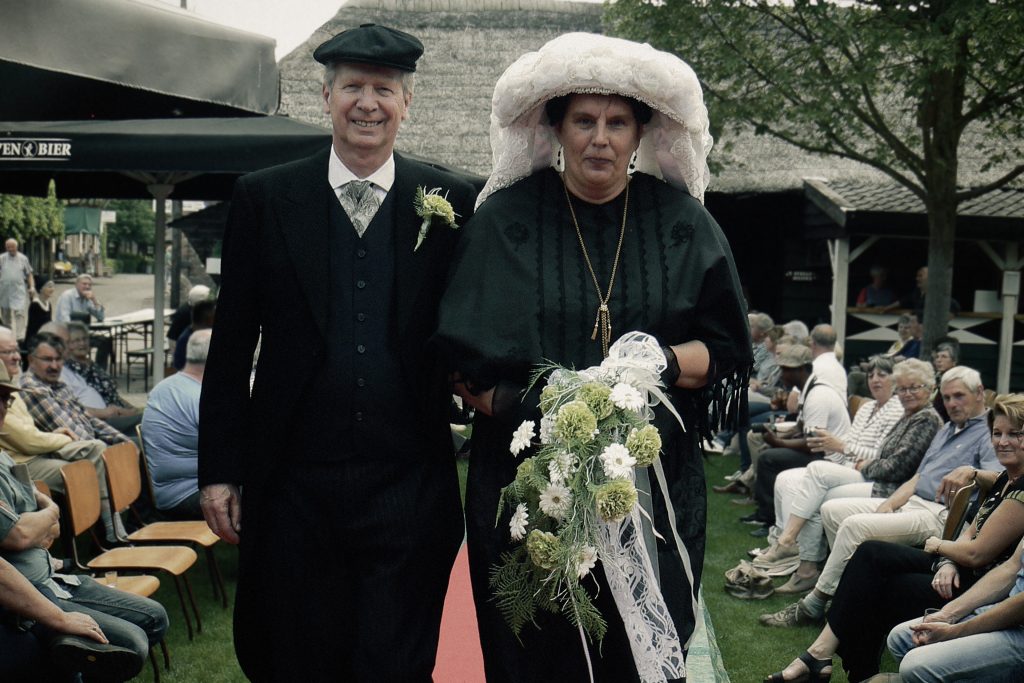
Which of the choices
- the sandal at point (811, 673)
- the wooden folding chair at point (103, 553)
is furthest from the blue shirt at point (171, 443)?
the sandal at point (811, 673)

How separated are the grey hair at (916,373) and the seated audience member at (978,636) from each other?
2539 mm

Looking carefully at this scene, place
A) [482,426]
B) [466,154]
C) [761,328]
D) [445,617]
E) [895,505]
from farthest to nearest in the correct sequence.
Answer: [466,154] → [761,328] → [895,505] → [445,617] → [482,426]

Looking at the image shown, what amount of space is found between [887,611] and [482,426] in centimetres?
301

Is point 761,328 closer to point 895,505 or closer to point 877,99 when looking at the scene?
point 895,505

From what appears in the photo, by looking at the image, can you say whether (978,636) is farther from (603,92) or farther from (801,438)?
(801,438)

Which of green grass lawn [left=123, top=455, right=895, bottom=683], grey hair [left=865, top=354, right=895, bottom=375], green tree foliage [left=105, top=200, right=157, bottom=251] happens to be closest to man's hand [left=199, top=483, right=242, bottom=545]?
green grass lawn [left=123, top=455, right=895, bottom=683]

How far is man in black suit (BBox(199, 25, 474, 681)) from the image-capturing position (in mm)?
3018

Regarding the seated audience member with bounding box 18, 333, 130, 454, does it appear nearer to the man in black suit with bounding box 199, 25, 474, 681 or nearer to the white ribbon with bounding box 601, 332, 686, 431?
the man in black suit with bounding box 199, 25, 474, 681

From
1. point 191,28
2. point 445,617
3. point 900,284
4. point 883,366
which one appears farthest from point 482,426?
point 900,284

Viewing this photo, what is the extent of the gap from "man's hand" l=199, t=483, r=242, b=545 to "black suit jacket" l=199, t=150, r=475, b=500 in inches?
1.4

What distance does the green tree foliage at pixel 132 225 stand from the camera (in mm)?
54781

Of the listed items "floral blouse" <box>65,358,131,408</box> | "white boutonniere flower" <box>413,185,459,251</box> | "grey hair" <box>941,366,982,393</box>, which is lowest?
"floral blouse" <box>65,358,131,408</box>

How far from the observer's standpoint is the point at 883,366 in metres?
8.00

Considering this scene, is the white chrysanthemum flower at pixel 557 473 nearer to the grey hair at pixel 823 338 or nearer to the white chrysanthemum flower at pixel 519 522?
the white chrysanthemum flower at pixel 519 522
